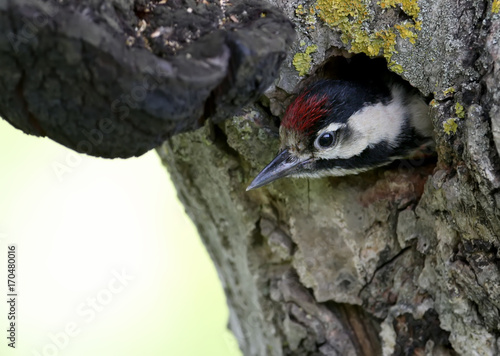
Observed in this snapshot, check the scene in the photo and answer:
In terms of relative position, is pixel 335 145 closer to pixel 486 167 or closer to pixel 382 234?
pixel 382 234

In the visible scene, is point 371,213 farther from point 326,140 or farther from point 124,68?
point 124,68

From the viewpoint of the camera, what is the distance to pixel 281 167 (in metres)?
2.39

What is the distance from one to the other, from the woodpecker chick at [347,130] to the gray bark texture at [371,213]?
0.08 meters

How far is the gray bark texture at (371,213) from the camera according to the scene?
6.70 feet

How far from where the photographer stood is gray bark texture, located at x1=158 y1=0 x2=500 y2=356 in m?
2.04

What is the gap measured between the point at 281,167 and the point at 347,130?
33cm

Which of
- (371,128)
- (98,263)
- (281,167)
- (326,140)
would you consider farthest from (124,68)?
(98,263)

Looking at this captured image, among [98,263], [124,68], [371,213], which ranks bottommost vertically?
[371,213]

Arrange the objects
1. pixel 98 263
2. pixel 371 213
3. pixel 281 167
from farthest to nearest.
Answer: pixel 98 263 → pixel 371 213 → pixel 281 167

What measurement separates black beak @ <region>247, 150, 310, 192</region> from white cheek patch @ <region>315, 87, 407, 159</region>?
102 millimetres

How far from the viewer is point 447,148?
2115 mm

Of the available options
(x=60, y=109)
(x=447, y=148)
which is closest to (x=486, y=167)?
→ (x=447, y=148)

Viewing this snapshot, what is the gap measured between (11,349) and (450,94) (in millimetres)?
3197

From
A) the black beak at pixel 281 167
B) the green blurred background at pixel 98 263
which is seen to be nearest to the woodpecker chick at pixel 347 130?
the black beak at pixel 281 167
